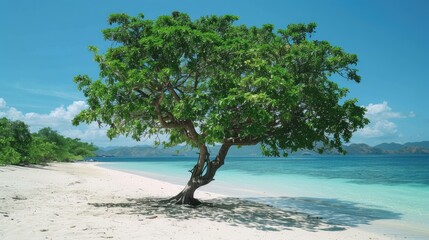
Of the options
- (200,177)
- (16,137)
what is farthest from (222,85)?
(16,137)

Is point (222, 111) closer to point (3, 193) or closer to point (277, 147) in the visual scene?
point (277, 147)

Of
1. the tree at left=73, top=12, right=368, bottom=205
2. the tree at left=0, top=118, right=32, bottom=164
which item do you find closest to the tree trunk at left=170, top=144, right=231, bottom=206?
the tree at left=73, top=12, right=368, bottom=205

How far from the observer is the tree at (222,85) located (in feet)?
27.7

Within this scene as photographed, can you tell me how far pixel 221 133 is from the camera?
8.38 metres

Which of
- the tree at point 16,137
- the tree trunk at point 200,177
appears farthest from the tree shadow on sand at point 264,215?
the tree at point 16,137

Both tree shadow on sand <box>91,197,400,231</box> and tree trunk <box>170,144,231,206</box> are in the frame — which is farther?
tree trunk <box>170,144,231,206</box>

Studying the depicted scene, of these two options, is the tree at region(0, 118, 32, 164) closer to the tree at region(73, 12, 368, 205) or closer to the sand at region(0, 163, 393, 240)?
the sand at region(0, 163, 393, 240)

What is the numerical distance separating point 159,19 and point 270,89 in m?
3.59

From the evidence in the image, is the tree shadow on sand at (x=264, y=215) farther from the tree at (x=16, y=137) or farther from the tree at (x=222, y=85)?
the tree at (x=16, y=137)

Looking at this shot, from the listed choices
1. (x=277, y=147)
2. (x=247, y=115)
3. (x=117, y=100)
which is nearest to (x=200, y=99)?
(x=247, y=115)

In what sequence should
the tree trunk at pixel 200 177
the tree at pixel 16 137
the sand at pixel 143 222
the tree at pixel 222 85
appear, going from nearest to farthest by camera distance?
the sand at pixel 143 222
the tree at pixel 222 85
the tree trunk at pixel 200 177
the tree at pixel 16 137

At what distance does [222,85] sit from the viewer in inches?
350

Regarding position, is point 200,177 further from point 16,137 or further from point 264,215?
point 16,137

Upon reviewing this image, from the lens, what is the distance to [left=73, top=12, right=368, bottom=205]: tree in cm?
844
